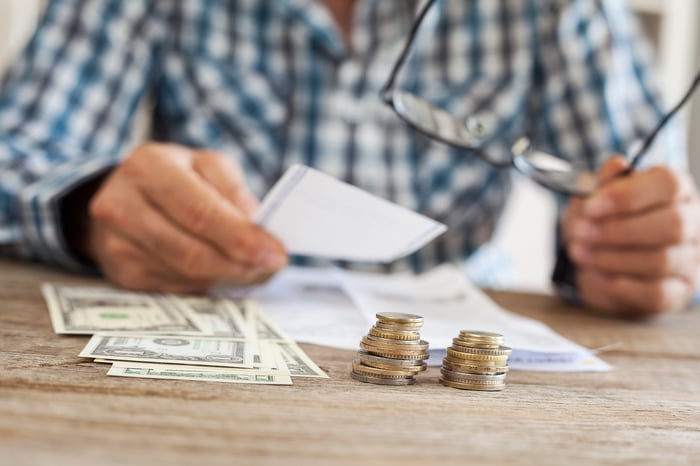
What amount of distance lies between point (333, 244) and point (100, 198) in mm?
291

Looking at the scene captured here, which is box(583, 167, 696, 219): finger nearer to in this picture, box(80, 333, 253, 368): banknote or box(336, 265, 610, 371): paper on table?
box(336, 265, 610, 371): paper on table

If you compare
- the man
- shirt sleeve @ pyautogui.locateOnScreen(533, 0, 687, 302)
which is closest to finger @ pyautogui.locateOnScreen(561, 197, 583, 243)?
the man

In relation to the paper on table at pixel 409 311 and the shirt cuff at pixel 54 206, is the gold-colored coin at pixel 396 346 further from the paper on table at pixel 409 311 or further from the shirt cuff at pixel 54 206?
the shirt cuff at pixel 54 206

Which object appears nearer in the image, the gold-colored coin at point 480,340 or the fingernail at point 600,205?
the gold-colored coin at point 480,340

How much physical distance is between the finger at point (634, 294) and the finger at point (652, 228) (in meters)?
0.05

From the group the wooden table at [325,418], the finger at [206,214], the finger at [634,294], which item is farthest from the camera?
the finger at [634,294]

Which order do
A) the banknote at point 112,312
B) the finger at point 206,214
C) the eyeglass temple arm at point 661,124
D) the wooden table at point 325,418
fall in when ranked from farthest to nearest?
the eyeglass temple arm at point 661,124 → the finger at point 206,214 → the banknote at point 112,312 → the wooden table at point 325,418

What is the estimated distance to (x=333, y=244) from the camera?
0.84 metres

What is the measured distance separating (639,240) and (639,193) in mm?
64

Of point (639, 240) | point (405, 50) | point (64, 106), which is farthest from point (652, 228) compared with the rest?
point (64, 106)

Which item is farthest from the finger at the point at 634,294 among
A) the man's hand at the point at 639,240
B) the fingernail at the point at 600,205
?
the fingernail at the point at 600,205

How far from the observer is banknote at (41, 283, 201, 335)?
0.64 meters

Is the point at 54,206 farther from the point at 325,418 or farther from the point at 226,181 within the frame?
the point at 325,418

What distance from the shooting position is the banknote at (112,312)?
64cm
